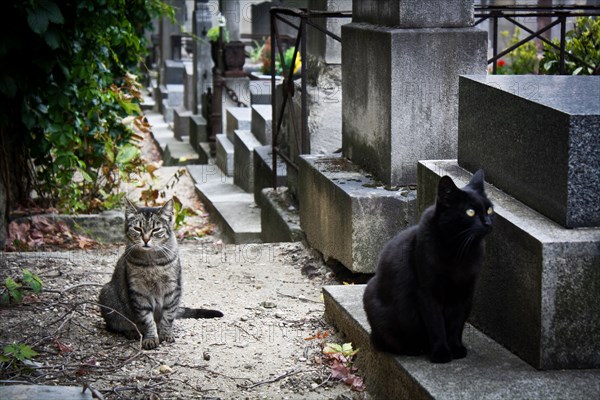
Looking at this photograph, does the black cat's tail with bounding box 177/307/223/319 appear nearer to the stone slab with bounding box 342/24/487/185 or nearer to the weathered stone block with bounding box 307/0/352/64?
the stone slab with bounding box 342/24/487/185

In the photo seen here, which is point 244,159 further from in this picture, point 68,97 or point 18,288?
point 18,288

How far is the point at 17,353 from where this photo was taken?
4.49m

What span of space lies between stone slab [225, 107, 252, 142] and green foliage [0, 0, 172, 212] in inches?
81.6

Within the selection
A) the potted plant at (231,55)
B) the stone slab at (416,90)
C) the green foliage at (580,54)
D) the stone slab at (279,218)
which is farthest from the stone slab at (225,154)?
the stone slab at (416,90)

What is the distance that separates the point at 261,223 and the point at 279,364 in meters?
4.55

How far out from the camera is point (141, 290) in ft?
17.9

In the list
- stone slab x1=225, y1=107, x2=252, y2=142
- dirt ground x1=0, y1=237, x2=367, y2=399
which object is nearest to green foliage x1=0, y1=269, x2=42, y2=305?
dirt ground x1=0, y1=237, x2=367, y2=399

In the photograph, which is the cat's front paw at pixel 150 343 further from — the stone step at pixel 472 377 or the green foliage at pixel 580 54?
the green foliage at pixel 580 54

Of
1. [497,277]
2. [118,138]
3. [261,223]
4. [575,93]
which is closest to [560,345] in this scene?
[497,277]

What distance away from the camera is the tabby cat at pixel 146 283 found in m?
5.39

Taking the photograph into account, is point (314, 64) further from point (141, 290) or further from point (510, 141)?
point (510, 141)

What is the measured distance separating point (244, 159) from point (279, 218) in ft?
10.4

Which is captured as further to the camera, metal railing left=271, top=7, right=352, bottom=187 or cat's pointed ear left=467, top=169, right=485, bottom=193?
metal railing left=271, top=7, right=352, bottom=187

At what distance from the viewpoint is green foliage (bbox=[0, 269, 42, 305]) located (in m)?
5.29
